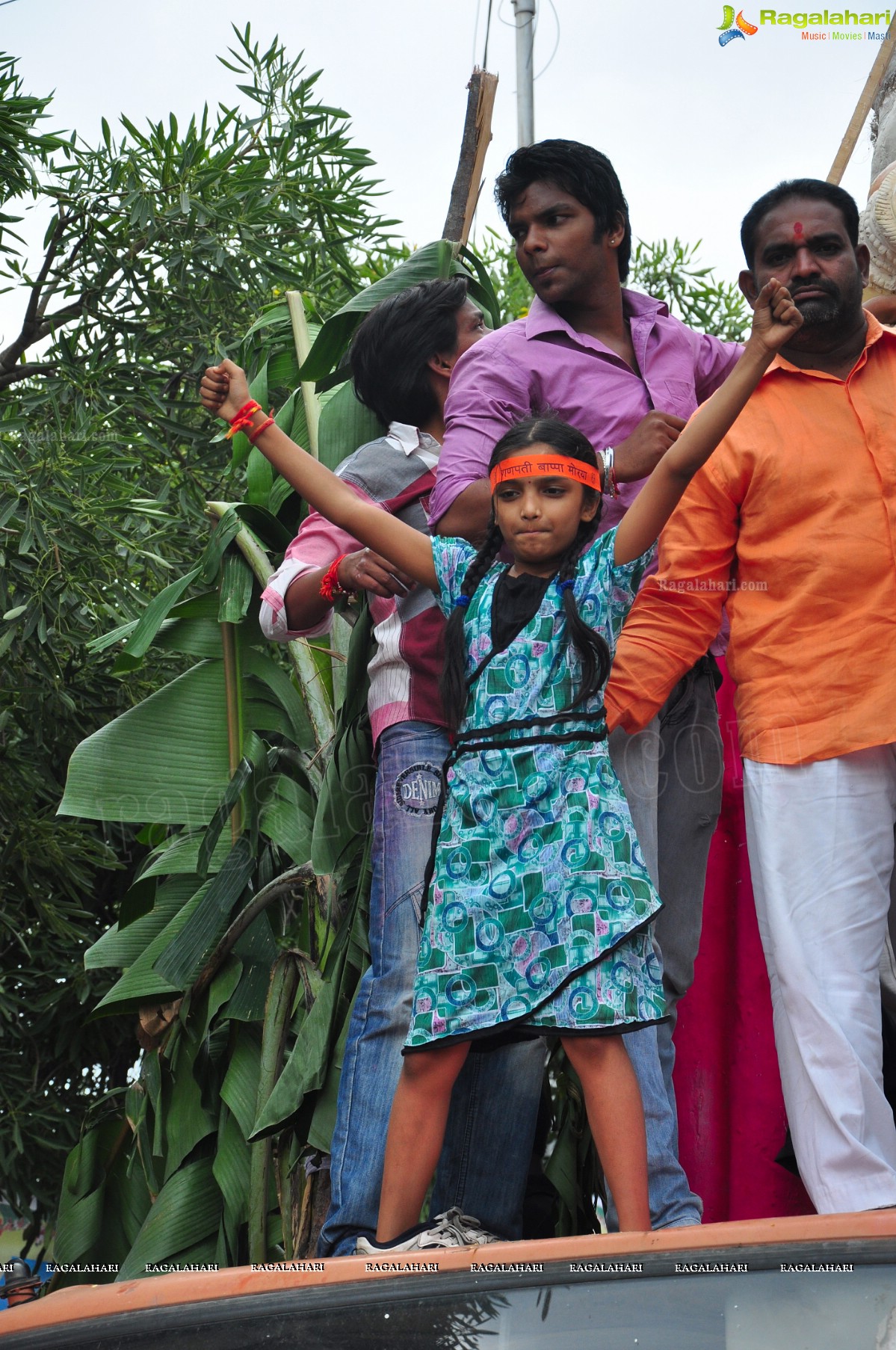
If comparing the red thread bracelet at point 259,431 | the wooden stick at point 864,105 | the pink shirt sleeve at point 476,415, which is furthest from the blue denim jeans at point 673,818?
the wooden stick at point 864,105

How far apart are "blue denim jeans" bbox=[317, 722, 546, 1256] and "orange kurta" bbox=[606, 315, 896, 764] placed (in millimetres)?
421

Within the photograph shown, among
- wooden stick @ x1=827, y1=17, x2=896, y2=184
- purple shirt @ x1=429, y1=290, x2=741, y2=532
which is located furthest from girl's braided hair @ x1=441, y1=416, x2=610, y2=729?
wooden stick @ x1=827, y1=17, x2=896, y2=184

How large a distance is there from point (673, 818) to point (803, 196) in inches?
44.7

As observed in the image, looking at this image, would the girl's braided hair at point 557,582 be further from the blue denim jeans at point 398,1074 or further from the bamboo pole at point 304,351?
the bamboo pole at point 304,351

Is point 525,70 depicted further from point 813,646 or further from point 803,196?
point 813,646

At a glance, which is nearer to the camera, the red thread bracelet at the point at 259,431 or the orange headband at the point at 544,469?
the orange headband at the point at 544,469

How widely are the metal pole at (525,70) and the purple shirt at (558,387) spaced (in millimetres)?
1668

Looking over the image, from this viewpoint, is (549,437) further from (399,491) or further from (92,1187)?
(92,1187)

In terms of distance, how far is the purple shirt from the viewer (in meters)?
2.70

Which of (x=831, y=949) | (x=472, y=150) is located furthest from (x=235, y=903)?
(x=472, y=150)

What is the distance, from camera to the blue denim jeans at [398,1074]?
98.6 inches

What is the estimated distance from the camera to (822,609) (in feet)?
8.13

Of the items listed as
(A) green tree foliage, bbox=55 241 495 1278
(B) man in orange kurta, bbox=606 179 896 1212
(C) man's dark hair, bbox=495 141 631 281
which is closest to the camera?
(B) man in orange kurta, bbox=606 179 896 1212

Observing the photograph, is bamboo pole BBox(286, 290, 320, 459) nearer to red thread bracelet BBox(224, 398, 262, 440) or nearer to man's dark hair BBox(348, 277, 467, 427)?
man's dark hair BBox(348, 277, 467, 427)
